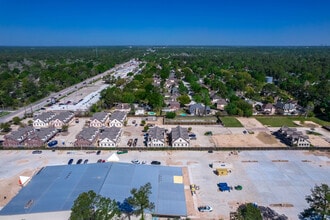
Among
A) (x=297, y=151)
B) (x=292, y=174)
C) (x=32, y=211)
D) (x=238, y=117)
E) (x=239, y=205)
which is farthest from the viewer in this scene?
(x=238, y=117)

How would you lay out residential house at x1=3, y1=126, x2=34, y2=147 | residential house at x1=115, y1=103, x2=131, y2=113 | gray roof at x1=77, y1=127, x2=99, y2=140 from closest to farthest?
1. residential house at x1=3, y1=126, x2=34, y2=147
2. gray roof at x1=77, y1=127, x2=99, y2=140
3. residential house at x1=115, y1=103, x2=131, y2=113

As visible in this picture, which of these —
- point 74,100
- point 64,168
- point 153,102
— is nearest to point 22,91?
point 74,100

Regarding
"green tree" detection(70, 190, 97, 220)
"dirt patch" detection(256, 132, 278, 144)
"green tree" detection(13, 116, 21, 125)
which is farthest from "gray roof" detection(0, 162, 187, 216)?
"green tree" detection(13, 116, 21, 125)

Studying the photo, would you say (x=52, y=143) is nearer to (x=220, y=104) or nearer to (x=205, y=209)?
(x=205, y=209)

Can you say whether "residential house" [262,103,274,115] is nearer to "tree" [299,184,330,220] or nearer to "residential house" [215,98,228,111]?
"residential house" [215,98,228,111]

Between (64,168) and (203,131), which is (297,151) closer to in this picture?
(203,131)

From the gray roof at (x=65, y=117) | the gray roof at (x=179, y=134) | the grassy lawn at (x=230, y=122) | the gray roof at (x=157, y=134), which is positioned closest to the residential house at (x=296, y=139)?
the grassy lawn at (x=230, y=122)
